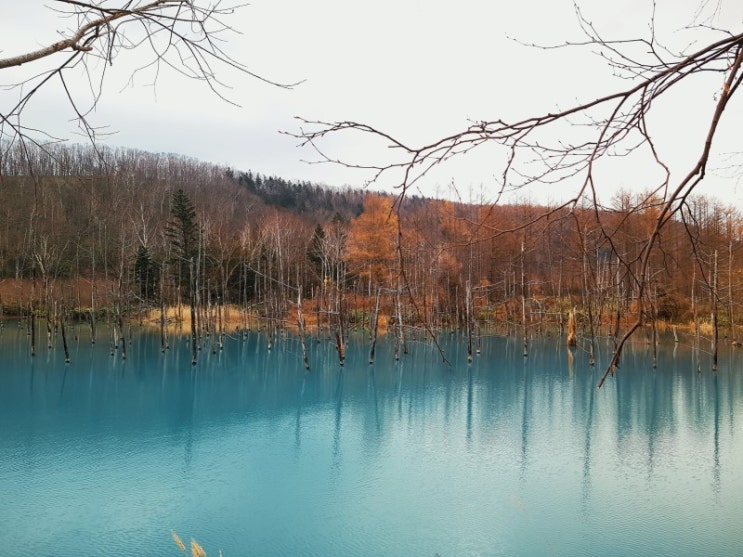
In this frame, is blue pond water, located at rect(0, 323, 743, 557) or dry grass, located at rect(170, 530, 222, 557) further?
blue pond water, located at rect(0, 323, 743, 557)

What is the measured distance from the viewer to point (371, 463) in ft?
29.7

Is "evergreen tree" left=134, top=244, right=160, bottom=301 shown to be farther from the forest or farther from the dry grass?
the dry grass

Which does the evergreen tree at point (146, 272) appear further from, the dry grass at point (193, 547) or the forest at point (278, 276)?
the dry grass at point (193, 547)

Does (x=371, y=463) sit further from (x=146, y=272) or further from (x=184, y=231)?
(x=146, y=272)

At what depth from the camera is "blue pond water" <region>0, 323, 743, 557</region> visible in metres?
6.49

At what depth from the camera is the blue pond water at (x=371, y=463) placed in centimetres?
649

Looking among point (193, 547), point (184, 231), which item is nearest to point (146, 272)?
point (184, 231)

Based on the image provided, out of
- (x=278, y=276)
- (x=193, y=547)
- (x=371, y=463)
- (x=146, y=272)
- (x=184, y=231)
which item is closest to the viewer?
(x=193, y=547)

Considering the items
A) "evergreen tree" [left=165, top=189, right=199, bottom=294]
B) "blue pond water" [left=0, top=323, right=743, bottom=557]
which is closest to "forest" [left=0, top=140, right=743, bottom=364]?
"evergreen tree" [left=165, top=189, right=199, bottom=294]

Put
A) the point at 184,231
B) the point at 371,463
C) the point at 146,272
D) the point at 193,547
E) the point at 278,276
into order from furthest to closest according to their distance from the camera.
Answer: the point at 278,276
the point at 146,272
the point at 184,231
the point at 371,463
the point at 193,547

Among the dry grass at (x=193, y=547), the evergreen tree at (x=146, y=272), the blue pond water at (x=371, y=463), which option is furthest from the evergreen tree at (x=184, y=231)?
the dry grass at (x=193, y=547)

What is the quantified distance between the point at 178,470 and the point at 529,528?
5.44 metres

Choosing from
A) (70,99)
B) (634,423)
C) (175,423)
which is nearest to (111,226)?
(175,423)

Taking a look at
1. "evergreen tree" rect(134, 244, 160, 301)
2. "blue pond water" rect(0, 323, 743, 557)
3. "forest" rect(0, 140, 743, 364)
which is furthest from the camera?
"evergreen tree" rect(134, 244, 160, 301)
